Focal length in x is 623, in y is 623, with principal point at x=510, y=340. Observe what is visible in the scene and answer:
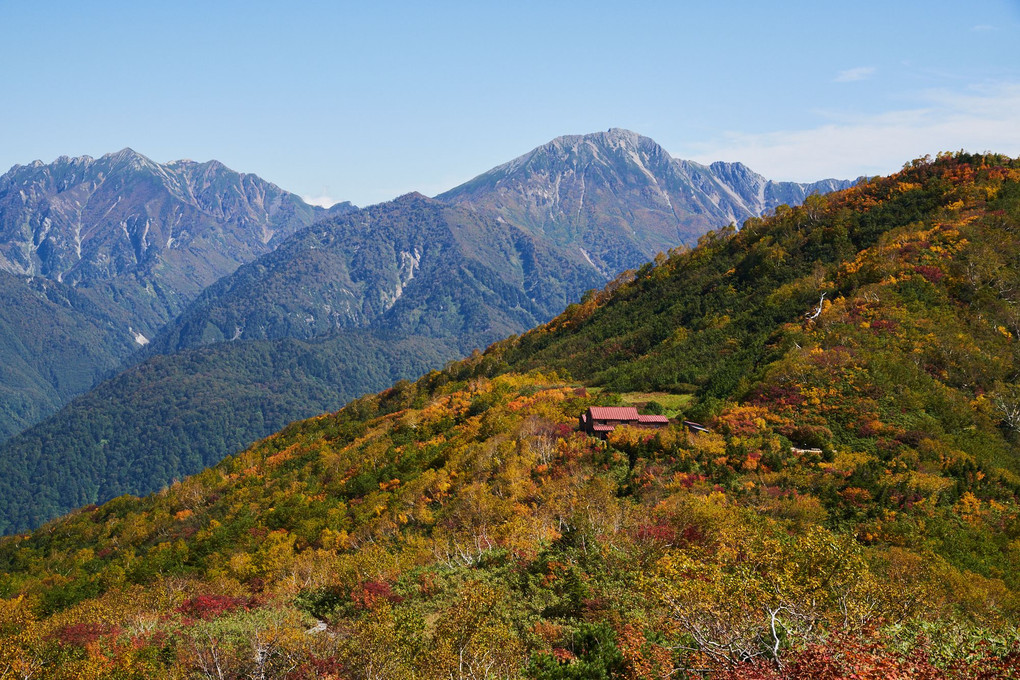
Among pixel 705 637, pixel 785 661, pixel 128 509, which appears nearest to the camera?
pixel 785 661

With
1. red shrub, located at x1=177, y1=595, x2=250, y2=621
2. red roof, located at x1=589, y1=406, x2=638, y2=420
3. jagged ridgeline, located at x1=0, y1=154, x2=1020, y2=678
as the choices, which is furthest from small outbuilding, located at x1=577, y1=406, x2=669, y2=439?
red shrub, located at x1=177, y1=595, x2=250, y2=621

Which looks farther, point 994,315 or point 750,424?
point 994,315

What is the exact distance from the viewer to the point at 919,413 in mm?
55219

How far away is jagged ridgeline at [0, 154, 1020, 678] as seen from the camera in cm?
2414

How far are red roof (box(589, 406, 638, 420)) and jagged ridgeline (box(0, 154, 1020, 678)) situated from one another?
112 inches

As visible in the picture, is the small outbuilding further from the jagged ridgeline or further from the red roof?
the jagged ridgeline

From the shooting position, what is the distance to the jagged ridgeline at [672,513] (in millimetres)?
24141

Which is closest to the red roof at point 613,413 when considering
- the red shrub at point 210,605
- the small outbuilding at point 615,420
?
the small outbuilding at point 615,420

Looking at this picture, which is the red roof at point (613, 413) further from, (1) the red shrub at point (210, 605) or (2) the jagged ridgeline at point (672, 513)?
(1) the red shrub at point (210, 605)

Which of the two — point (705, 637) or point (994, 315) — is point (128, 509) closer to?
point (705, 637)

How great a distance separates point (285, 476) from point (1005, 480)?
88361mm

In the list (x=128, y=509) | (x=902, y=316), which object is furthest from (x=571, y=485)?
(x=128, y=509)

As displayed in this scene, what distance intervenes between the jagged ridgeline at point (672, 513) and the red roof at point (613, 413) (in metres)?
2.84

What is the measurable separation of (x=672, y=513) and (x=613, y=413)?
24.2 m
